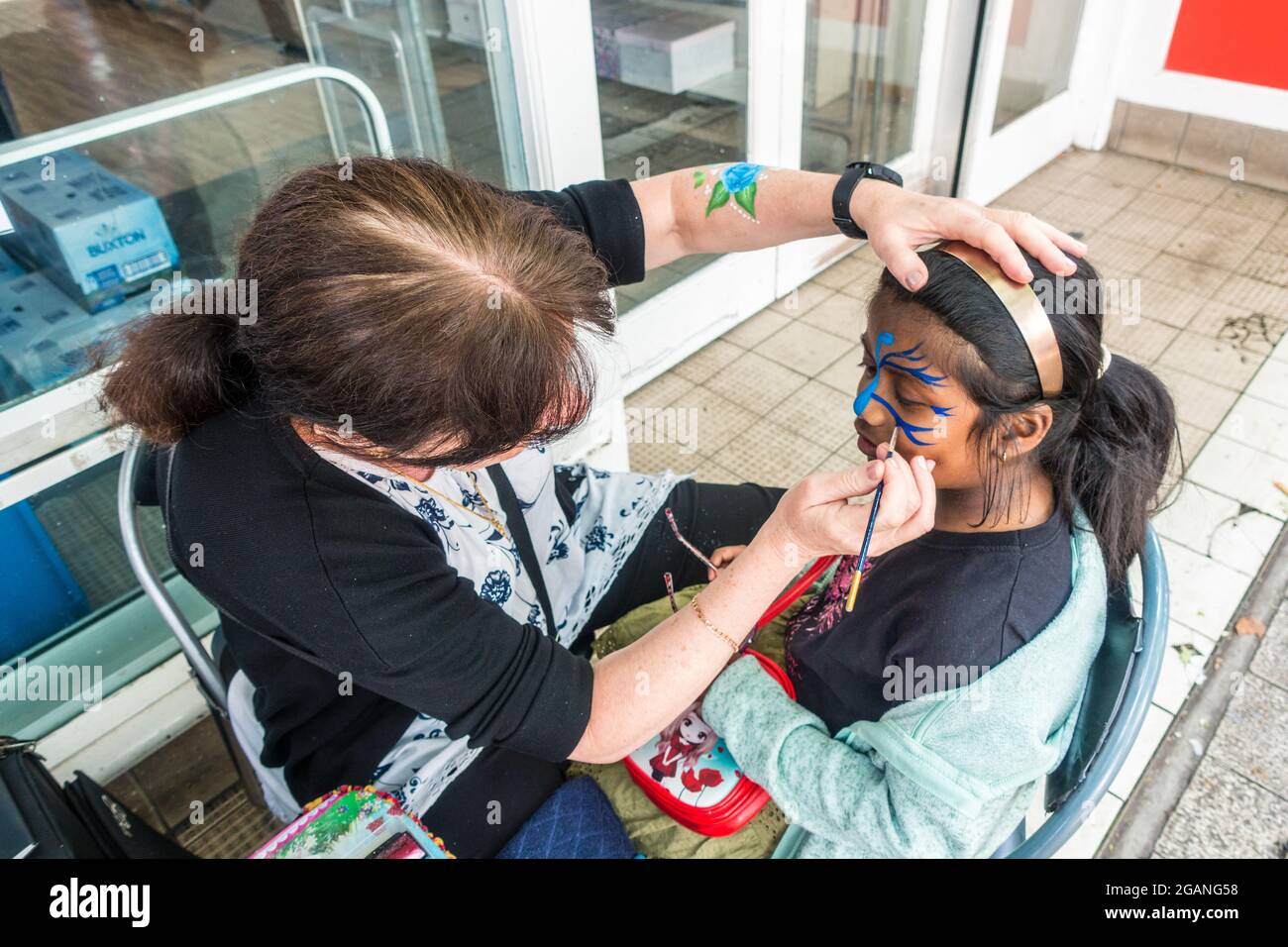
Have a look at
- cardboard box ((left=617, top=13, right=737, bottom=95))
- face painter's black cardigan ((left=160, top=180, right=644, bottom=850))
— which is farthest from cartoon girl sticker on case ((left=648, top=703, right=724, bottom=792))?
cardboard box ((left=617, top=13, right=737, bottom=95))

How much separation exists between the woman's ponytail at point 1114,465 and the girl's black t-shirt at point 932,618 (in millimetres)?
51

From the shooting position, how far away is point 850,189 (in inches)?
54.2

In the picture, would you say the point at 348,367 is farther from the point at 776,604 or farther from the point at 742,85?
the point at 742,85

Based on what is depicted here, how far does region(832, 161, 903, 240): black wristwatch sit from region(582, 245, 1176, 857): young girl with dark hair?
0.67ft

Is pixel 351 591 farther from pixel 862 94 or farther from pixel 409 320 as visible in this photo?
pixel 862 94

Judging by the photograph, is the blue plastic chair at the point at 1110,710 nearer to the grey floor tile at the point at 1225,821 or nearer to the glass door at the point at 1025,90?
the grey floor tile at the point at 1225,821

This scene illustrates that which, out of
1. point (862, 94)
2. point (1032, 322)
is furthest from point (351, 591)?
point (862, 94)

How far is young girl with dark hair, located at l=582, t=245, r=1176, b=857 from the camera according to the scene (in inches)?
40.0

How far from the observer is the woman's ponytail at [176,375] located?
109 centimetres

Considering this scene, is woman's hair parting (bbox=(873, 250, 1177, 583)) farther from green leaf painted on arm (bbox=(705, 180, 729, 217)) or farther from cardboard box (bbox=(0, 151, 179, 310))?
cardboard box (bbox=(0, 151, 179, 310))

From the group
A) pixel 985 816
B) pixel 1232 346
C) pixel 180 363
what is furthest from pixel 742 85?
pixel 985 816

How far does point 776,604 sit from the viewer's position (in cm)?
136
